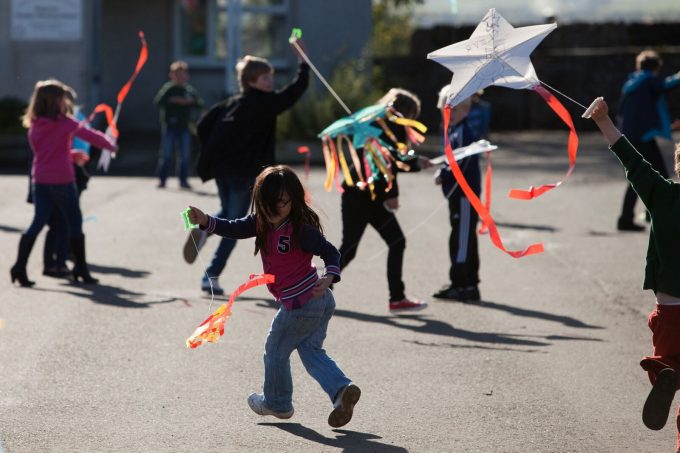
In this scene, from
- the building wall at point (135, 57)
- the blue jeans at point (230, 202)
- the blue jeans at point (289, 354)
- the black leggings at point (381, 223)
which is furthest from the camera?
the building wall at point (135, 57)

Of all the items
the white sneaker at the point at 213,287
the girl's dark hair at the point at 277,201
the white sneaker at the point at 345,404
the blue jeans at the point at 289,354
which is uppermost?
the girl's dark hair at the point at 277,201

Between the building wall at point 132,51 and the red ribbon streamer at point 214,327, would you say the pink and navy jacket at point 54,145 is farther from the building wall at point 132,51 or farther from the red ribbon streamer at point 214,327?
the building wall at point 132,51

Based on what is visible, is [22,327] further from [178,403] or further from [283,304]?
[283,304]

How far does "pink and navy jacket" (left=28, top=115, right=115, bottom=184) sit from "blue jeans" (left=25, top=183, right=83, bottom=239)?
6 cm

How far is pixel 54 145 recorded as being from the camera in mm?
9641

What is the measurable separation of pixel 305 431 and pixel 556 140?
70.1ft

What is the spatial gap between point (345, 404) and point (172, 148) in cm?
1193

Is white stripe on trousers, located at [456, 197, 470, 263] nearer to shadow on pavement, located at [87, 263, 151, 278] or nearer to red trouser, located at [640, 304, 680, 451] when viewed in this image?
shadow on pavement, located at [87, 263, 151, 278]

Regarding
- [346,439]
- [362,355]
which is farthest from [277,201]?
[362,355]

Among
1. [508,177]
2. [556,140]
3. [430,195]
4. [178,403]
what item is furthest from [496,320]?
[556,140]

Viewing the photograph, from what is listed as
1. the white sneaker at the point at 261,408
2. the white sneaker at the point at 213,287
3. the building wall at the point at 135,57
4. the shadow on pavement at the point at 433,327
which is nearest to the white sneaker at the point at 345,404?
the white sneaker at the point at 261,408

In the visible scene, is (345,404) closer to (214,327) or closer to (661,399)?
(214,327)

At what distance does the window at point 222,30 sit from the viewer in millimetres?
27375

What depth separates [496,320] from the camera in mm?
8742
